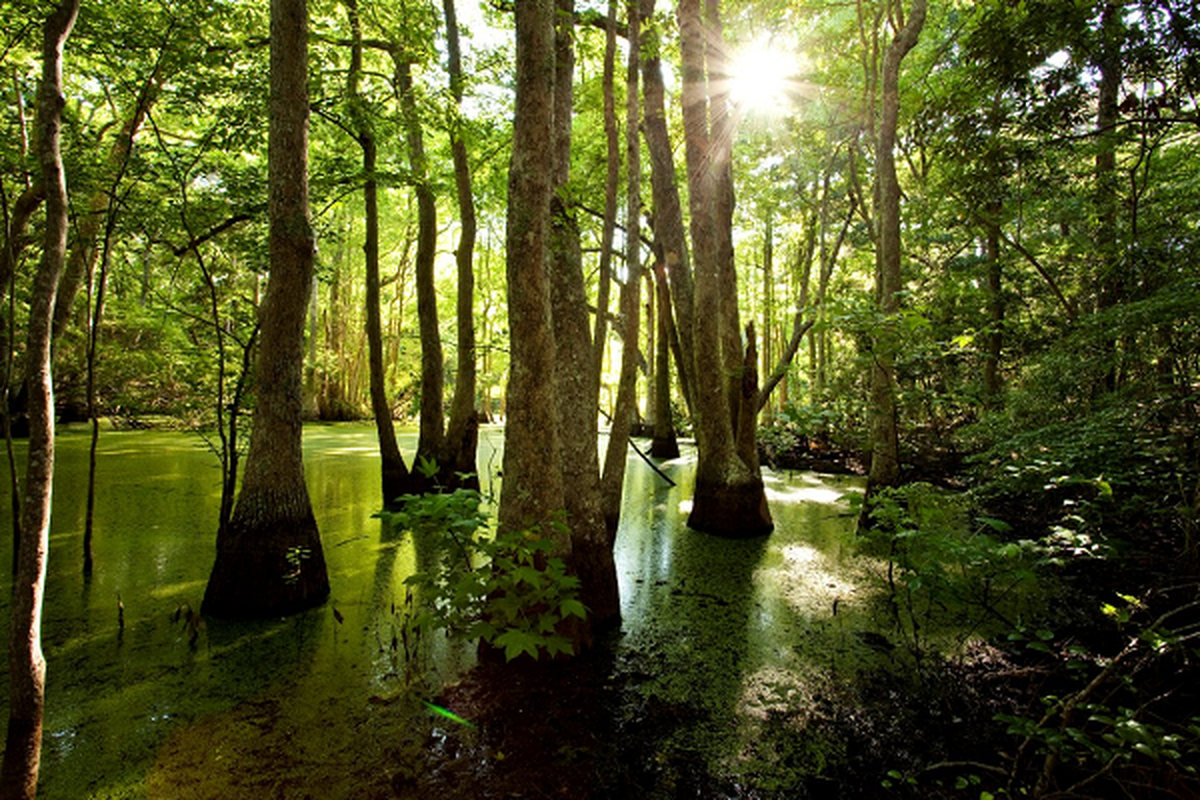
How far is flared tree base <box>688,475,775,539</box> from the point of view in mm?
5238

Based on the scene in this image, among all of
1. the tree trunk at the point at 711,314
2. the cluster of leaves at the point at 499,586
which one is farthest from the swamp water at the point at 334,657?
the cluster of leaves at the point at 499,586

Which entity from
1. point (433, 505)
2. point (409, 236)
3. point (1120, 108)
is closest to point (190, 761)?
point (433, 505)

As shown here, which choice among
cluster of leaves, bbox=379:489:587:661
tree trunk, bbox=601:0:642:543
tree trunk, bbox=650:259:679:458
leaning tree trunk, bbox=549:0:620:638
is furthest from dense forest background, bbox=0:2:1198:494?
tree trunk, bbox=650:259:679:458

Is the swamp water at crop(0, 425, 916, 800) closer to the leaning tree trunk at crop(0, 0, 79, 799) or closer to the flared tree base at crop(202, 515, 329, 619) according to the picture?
the flared tree base at crop(202, 515, 329, 619)

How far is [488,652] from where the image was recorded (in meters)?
2.73

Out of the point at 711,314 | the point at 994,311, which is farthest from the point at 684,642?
the point at 994,311

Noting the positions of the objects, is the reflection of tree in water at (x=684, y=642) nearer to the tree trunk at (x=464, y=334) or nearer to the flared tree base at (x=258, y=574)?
the flared tree base at (x=258, y=574)

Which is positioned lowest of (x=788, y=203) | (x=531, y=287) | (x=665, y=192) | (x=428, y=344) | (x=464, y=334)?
(x=531, y=287)

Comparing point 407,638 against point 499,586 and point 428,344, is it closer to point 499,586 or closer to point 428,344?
point 499,586

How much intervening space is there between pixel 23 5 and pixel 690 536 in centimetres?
678

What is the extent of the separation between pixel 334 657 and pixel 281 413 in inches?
58.6

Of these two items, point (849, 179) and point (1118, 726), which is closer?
point (1118, 726)

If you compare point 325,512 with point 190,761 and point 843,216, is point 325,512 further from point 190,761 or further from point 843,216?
point 843,216

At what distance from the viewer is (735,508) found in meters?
5.24
